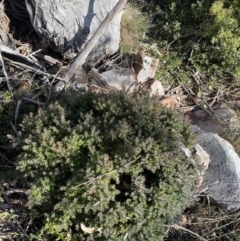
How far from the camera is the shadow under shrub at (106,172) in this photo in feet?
9.73

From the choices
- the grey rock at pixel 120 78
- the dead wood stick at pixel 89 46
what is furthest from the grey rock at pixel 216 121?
the dead wood stick at pixel 89 46

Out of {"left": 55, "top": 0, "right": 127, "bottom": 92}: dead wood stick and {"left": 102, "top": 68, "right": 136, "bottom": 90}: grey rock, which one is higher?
{"left": 55, "top": 0, "right": 127, "bottom": 92}: dead wood stick

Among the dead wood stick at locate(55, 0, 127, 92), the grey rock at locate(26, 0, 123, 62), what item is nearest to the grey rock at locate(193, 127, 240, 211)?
the dead wood stick at locate(55, 0, 127, 92)

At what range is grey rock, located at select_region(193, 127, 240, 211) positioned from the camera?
12.6 ft

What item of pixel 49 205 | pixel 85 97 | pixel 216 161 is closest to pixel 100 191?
pixel 49 205

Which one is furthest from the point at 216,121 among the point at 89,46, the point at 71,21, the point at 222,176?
the point at 71,21

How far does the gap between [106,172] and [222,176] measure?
56.2 inches

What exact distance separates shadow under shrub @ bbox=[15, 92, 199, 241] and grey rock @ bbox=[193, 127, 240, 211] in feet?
2.26

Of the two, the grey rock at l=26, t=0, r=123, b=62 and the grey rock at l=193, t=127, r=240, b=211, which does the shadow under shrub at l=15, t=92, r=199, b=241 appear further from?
the grey rock at l=26, t=0, r=123, b=62

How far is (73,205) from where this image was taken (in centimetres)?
297

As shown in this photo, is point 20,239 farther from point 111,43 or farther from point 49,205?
point 111,43

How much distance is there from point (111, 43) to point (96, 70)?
349 mm

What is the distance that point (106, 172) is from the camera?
2.97 metres

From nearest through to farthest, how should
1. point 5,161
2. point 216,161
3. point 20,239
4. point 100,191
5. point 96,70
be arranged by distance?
point 100,191, point 20,239, point 5,161, point 216,161, point 96,70
